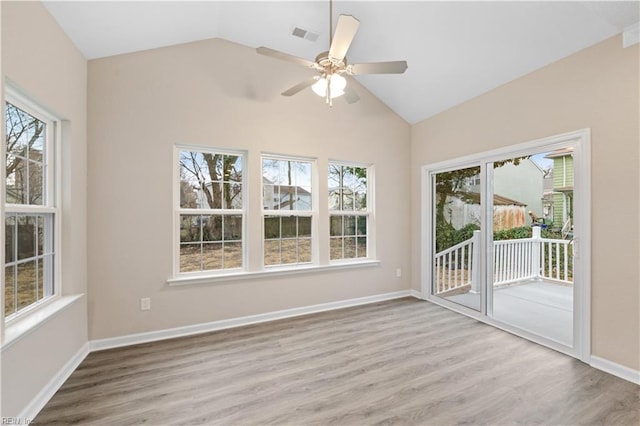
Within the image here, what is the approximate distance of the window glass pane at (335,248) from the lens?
169 inches

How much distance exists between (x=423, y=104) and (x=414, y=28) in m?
1.23

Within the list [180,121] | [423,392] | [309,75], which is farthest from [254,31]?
[423,392]

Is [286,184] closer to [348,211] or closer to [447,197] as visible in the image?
[348,211]

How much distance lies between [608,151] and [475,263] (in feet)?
6.19

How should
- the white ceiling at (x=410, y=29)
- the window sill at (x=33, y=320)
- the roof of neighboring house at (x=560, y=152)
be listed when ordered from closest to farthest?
1. the window sill at (x=33, y=320)
2. the white ceiling at (x=410, y=29)
3. the roof of neighboring house at (x=560, y=152)

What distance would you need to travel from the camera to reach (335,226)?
431 centimetres

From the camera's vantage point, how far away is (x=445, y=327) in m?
3.50

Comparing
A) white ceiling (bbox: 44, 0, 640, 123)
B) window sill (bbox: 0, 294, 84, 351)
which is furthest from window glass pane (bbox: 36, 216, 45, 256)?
white ceiling (bbox: 44, 0, 640, 123)

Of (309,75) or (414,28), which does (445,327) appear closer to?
(414,28)

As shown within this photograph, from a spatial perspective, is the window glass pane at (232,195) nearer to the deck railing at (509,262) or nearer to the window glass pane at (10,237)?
the window glass pane at (10,237)

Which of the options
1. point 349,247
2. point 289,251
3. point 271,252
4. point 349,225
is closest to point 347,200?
point 349,225

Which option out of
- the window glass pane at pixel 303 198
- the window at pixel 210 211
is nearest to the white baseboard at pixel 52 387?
the window at pixel 210 211

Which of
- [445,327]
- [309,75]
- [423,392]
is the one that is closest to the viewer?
[423,392]

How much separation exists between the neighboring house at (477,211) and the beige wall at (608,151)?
2.68ft
